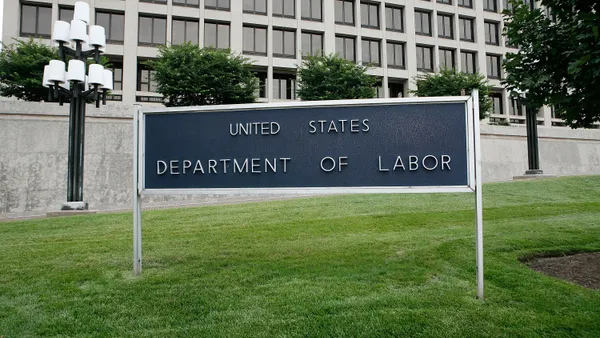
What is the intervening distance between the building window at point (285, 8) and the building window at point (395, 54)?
32.6 feet

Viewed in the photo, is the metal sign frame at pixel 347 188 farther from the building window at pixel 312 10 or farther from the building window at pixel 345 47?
the building window at pixel 345 47

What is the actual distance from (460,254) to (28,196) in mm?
18653

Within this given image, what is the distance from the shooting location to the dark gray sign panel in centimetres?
496

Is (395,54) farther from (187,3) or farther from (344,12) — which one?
(187,3)

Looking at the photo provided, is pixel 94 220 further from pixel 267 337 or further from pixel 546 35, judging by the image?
pixel 546 35

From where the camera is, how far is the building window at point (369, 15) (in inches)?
1660

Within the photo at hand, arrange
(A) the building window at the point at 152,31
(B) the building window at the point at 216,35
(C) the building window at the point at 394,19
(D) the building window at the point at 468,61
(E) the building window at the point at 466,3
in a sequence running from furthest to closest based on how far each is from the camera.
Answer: (E) the building window at the point at 466,3
(D) the building window at the point at 468,61
(C) the building window at the point at 394,19
(B) the building window at the point at 216,35
(A) the building window at the point at 152,31

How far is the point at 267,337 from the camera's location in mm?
3568

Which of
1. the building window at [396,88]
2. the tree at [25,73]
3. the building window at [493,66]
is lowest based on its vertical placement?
the tree at [25,73]

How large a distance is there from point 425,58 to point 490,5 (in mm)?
Result: 10853

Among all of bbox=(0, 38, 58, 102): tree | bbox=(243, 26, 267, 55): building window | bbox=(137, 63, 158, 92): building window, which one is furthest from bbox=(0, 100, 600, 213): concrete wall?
bbox=(243, 26, 267, 55): building window

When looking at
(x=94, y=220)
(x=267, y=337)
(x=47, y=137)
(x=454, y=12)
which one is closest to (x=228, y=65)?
(x=47, y=137)

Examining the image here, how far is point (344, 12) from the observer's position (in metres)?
41.7

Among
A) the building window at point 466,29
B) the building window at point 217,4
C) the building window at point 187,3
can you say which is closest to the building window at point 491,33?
the building window at point 466,29
